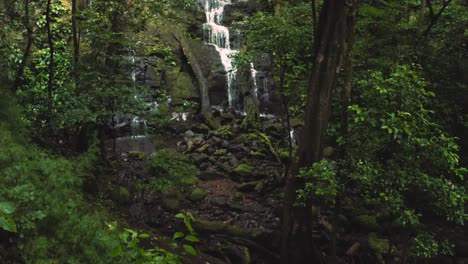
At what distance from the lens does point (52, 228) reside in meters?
3.81

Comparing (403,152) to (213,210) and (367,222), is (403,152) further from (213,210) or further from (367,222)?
(213,210)

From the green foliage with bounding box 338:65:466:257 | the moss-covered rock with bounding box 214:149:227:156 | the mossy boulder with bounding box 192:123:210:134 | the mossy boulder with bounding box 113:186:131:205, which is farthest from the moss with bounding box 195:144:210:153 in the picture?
the green foliage with bounding box 338:65:466:257

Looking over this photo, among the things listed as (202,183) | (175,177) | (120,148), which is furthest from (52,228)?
(120,148)

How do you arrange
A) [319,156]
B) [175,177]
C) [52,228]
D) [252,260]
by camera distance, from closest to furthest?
[52,228], [319,156], [252,260], [175,177]

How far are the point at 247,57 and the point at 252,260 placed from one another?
5364mm

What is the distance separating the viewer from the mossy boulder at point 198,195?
10320mm

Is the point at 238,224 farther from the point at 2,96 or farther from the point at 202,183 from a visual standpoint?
the point at 2,96

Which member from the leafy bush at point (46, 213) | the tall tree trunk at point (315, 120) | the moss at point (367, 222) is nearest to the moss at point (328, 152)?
the moss at point (367, 222)

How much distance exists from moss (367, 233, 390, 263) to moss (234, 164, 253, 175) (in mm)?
4967

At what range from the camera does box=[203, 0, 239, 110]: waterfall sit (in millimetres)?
18266

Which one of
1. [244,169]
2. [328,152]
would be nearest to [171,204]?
[244,169]

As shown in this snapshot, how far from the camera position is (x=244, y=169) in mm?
12234

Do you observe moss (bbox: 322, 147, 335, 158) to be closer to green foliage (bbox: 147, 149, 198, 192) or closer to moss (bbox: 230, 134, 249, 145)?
moss (bbox: 230, 134, 249, 145)

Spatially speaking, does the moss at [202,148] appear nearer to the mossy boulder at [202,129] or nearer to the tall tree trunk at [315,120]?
the mossy boulder at [202,129]
